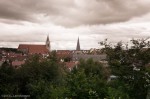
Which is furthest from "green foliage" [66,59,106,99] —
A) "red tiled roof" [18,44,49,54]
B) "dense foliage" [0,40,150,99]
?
"red tiled roof" [18,44,49,54]

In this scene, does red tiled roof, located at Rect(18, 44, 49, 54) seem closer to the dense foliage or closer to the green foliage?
the dense foliage

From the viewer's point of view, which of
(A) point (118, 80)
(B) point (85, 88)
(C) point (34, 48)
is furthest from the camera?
(C) point (34, 48)

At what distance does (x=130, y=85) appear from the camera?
16.6 metres

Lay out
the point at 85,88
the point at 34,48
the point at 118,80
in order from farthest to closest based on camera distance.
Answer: the point at 34,48 → the point at 118,80 → the point at 85,88

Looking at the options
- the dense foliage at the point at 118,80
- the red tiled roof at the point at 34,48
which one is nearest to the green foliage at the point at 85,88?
the dense foliage at the point at 118,80

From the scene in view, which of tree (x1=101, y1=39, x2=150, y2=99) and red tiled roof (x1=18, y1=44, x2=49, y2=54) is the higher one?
red tiled roof (x1=18, y1=44, x2=49, y2=54)

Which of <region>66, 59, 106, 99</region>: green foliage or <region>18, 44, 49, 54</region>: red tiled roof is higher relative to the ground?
<region>18, 44, 49, 54</region>: red tiled roof

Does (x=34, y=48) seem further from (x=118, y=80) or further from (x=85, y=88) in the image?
(x=85, y=88)

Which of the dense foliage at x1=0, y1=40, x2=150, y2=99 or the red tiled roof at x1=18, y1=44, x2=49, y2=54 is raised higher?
the red tiled roof at x1=18, y1=44, x2=49, y2=54

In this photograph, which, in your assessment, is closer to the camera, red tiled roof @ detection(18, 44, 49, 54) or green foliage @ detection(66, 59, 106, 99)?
green foliage @ detection(66, 59, 106, 99)

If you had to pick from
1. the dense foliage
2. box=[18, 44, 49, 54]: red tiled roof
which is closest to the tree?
the dense foliage

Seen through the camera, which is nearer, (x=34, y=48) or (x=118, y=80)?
(x=118, y=80)

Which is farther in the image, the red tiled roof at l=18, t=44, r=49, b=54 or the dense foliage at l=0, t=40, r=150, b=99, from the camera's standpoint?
the red tiled roof at l=18, t=44, r=49, b=54

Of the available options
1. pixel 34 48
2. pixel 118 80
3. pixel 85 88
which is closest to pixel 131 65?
pixel 118 80
